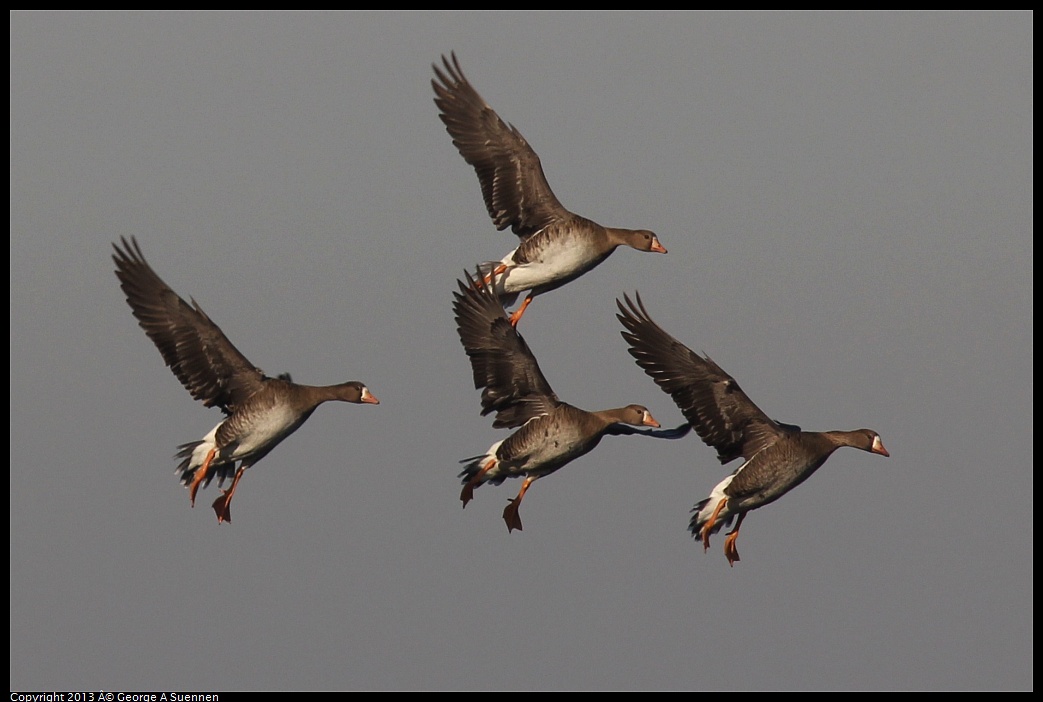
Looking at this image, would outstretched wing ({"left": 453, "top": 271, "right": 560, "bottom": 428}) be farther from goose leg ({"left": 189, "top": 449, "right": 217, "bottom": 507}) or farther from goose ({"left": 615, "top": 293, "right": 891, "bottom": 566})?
goose leg ({"left": 189, "top": 449, "right": 217, "bottom": 507})

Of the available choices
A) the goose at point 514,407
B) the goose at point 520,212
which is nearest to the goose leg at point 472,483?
the goose at point 514,407

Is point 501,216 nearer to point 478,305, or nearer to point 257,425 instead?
point 478,305

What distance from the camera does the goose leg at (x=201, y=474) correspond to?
24.8 m

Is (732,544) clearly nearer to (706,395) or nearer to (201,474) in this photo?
(706,395)

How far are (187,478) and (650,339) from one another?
6.47 m

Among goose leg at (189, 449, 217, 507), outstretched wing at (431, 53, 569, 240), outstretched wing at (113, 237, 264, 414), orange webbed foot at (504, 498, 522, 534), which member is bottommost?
orange webbed foot at (504, 498, 522, 534)

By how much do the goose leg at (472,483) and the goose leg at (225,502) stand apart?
3004mm

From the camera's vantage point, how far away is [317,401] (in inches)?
973

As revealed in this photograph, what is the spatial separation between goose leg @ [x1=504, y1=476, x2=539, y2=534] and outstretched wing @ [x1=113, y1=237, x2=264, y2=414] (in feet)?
12.7

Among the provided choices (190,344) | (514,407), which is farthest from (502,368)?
(190,344)

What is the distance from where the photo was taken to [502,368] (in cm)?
2488

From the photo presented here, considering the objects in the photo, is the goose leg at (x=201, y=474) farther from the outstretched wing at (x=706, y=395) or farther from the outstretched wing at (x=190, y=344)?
the outstretched wing at (x=706, y=395)

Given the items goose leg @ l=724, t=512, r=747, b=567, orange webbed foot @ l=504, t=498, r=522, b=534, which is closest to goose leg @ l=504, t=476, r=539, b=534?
orange webbed foot @ l=504, t=498, r=522, b=534

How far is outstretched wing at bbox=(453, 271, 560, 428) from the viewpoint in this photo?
81.4 ft
